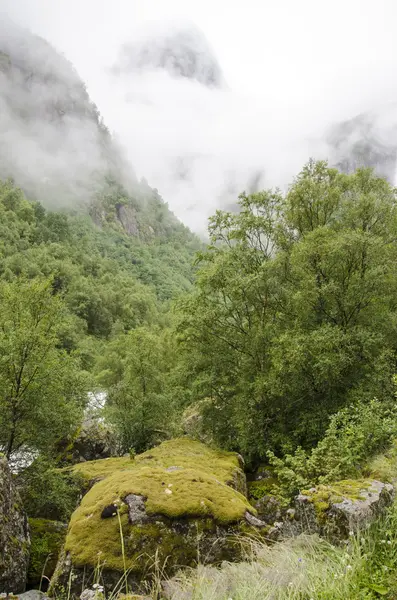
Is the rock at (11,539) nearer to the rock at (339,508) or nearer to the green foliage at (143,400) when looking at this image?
the rock at (339,508)

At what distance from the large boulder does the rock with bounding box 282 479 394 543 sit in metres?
1.75

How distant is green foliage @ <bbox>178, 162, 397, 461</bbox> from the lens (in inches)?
675

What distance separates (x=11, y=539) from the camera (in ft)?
28.7

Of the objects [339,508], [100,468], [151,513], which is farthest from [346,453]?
[100,468]

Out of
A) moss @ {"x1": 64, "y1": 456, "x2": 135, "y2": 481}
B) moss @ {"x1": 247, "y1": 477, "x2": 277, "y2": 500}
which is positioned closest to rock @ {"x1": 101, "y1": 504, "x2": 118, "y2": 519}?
moss @ {"x1": 64, "y1": 456, "x2": 135, "y2": 481}

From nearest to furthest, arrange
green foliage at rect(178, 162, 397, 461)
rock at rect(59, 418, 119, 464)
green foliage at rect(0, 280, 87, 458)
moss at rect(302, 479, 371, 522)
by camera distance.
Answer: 1. moss at rect(302, 479, 371, 522)
2. green foliage at rect(0, 280, 87, 458)
3. green foliage at rect(178, 162, 397, 461)
4. rock at rect(59, 418, 119, 464)

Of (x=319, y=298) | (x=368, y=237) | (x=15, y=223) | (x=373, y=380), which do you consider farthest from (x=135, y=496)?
(x=15, y=223)

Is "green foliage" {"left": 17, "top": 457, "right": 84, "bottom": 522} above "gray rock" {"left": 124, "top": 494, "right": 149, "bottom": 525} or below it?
below

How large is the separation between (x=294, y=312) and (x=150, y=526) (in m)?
14.5

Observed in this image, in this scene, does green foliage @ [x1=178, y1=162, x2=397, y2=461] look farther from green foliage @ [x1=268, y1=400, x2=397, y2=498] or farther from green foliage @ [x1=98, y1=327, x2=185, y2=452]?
green foliage @ [x1=268, y1=400, x2=397, y2=498]

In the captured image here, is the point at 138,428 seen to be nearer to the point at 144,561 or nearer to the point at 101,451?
the point at 101,451

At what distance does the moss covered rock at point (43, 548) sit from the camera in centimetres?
929

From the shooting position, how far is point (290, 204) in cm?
2112

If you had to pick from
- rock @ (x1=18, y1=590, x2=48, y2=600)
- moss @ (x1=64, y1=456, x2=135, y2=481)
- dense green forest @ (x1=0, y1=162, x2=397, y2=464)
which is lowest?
rock @ (x1=18, y1=590, x2=48, y2=600)
